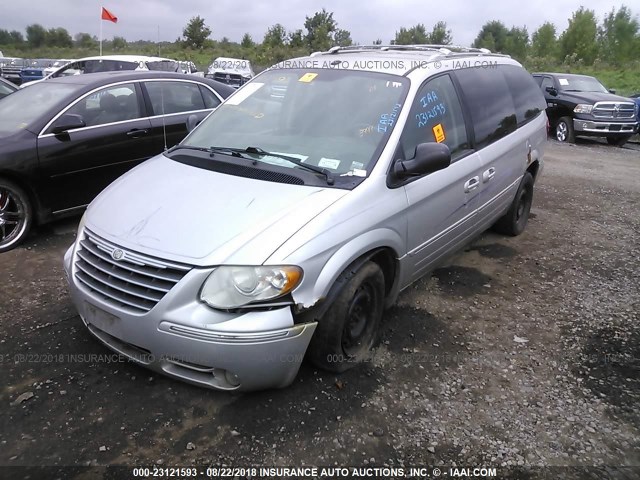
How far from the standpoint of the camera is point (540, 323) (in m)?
3.93

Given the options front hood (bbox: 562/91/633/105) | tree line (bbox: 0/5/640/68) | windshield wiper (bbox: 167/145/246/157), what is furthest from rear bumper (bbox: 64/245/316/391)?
tree line (bbox: 0/5/640/68)

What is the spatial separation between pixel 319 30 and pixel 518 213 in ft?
146

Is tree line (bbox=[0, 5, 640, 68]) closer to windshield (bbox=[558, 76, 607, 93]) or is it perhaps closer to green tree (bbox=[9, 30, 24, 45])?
green tree (bbox=[9, 30, 24, 45])

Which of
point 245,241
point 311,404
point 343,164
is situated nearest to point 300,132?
point 343,164

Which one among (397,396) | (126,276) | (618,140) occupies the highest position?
(126,276)

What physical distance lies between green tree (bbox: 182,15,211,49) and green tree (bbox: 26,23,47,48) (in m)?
24.2

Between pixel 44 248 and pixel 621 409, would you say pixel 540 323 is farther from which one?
pixel 44 248

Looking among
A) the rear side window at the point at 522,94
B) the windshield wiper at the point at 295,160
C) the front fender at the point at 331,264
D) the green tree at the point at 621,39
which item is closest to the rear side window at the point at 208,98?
the windshield wiper at the point at 295,160

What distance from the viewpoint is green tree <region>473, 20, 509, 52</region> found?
62.2 metres

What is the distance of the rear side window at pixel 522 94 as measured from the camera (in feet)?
16.6

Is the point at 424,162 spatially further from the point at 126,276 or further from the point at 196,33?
the point at 196,33

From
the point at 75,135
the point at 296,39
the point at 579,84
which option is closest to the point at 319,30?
the point at 296,39

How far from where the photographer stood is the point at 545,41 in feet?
171

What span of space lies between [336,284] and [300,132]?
1182mm
